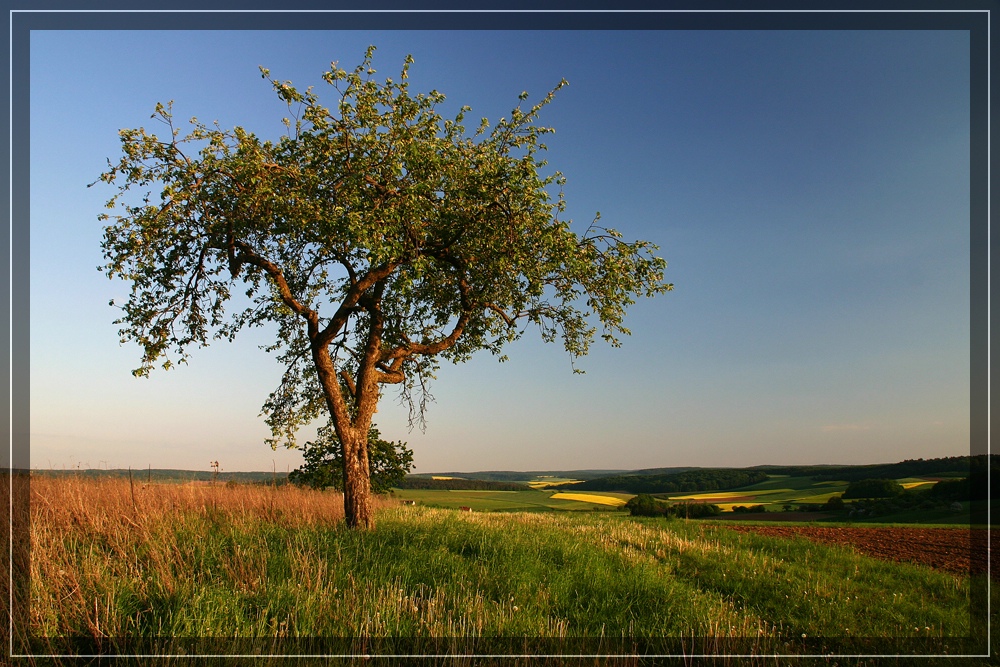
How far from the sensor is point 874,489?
26.4m

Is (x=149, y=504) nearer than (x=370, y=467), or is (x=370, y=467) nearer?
(x=149, y=504)

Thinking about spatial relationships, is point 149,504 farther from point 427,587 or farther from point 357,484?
point 427,587

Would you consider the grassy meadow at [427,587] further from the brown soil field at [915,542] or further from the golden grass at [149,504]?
the brown soil field at [915,542]

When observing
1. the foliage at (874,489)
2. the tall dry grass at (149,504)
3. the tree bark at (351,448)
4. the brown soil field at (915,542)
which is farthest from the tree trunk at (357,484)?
the foliage at (874,489)

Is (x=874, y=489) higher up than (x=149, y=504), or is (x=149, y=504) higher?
(x=149, y=504)

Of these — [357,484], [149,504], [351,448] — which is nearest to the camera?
[149,504]

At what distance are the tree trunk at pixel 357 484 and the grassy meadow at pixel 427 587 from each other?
23.0 inches

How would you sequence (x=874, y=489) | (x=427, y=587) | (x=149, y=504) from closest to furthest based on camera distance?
(x=427, y=587), (x=149, y=504), (x=874, y=489)

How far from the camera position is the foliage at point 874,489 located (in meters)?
25.6

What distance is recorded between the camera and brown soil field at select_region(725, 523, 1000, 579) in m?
13.4

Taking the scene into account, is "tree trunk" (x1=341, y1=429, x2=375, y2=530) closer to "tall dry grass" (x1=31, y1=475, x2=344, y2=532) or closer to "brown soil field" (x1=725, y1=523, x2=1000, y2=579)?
"tall dry grass" (x1=31, y1=475, x2=344, y2=532)

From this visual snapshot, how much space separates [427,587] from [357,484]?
263 inches

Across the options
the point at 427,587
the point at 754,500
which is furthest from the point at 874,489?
the point at 427,587

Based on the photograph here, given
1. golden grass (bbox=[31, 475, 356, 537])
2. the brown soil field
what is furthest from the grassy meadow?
the brown soil field
